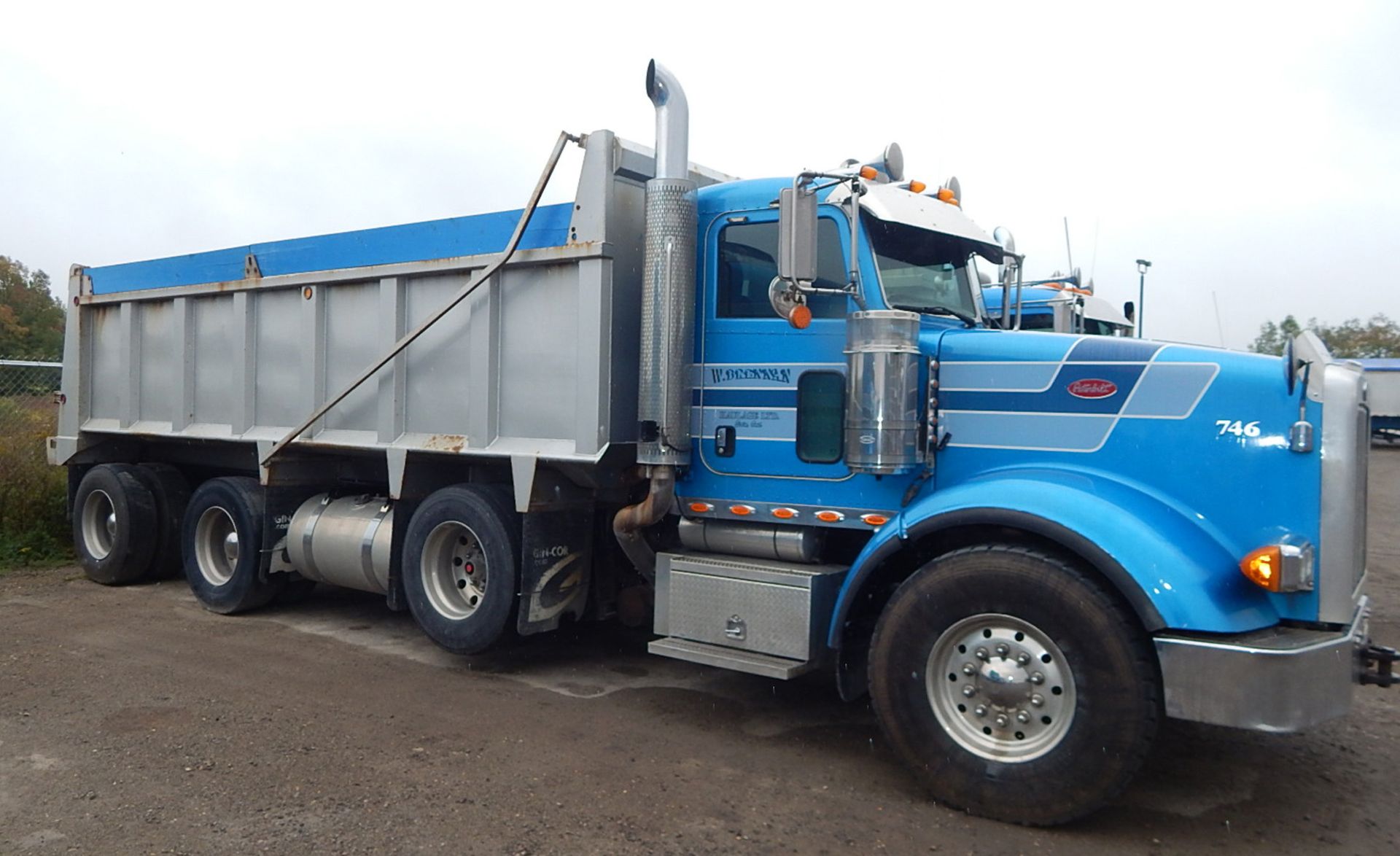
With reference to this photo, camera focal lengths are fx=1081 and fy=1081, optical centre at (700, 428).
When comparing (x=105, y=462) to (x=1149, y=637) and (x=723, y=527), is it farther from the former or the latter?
(x=1149, y=637)

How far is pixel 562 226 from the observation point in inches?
259

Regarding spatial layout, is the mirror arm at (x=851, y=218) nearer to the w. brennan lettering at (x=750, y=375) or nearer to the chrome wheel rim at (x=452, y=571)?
the w. brennan lettering at (x=750, y=375)

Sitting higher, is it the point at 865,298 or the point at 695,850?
the point at 865,298

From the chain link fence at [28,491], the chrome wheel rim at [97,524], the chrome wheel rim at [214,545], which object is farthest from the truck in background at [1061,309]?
the chain link fence at [28,491]

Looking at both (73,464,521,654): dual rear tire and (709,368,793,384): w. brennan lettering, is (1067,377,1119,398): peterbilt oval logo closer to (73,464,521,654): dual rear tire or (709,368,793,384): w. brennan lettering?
(709,368,793,384): w. brennan lettering

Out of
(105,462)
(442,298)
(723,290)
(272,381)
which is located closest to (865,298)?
(723,290)

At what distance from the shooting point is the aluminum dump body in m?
6.47

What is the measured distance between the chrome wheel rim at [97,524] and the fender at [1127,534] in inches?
332

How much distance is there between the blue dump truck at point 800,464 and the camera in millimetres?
4477

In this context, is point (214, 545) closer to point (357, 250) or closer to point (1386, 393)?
point (357, 250)

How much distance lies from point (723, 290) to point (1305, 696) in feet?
11.4

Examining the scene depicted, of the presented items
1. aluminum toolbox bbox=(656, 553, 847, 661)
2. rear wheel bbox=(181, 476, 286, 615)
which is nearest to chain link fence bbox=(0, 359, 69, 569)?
rear wheel bbox=(181, 476, 286, 615)

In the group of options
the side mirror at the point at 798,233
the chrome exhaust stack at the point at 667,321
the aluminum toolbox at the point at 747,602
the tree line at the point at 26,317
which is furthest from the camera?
the tree line at the point at 26,317

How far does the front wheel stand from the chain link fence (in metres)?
9.74
